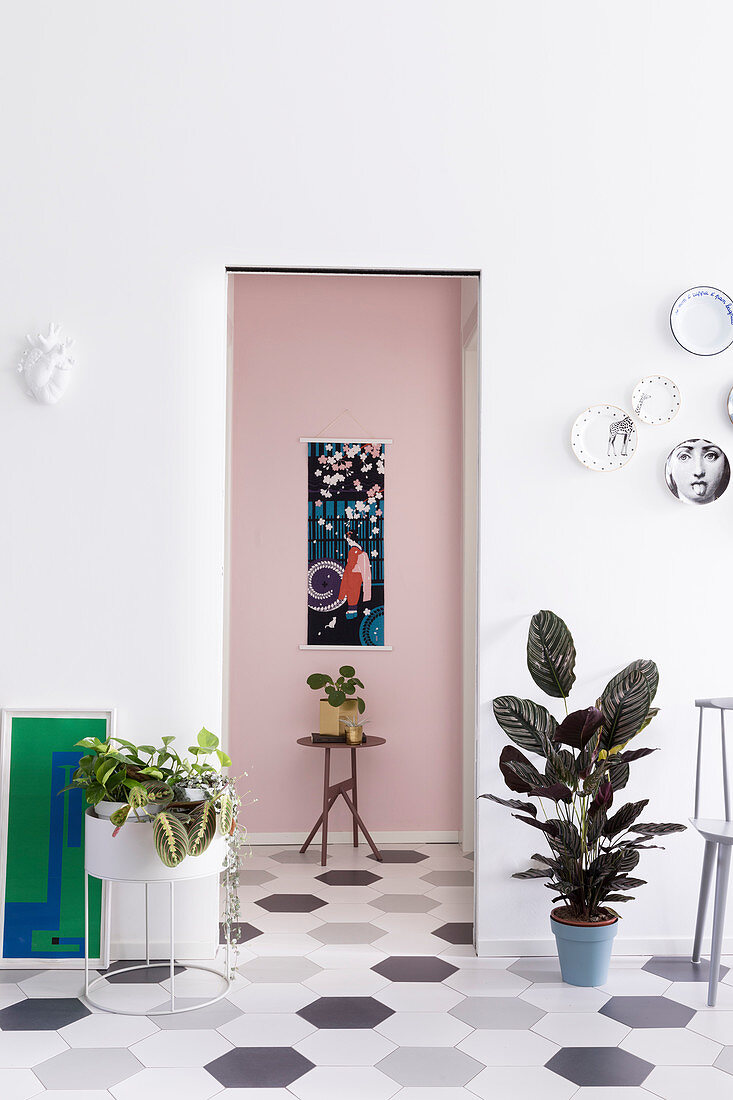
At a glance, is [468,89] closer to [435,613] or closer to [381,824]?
[435,613]

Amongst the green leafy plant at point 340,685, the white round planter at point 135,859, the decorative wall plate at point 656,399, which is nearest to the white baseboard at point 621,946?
the white round planter at point 135,859

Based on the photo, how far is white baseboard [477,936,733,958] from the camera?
A: 3.04 metres

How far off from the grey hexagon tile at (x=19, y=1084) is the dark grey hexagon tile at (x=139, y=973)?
21.9 inches

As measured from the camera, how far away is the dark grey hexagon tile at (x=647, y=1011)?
2.56m

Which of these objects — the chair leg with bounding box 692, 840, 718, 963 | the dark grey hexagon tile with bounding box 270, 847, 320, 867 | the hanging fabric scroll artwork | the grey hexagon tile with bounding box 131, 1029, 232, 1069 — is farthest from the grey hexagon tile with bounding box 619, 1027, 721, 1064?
the hanging fabric scroll artwork

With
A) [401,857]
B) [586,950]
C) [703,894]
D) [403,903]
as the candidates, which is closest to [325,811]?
[401,857]

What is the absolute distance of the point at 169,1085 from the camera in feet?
7.28

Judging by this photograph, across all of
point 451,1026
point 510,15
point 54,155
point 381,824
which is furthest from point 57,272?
point 381,824

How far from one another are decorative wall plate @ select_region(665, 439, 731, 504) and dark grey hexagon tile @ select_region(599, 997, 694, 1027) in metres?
1.50

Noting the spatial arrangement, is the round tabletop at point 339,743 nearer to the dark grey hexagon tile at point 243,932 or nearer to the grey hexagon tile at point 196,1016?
the dark grey hexagon tile at point 243,932

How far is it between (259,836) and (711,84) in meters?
3.49

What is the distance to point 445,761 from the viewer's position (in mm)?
4484

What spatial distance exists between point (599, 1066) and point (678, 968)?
29.4 inches

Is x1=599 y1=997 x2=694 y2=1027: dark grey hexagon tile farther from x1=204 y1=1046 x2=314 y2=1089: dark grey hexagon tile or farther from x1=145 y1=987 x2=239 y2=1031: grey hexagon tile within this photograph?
x1=145 y1=987 x2=239 y2=1031: grey hexagon tile
